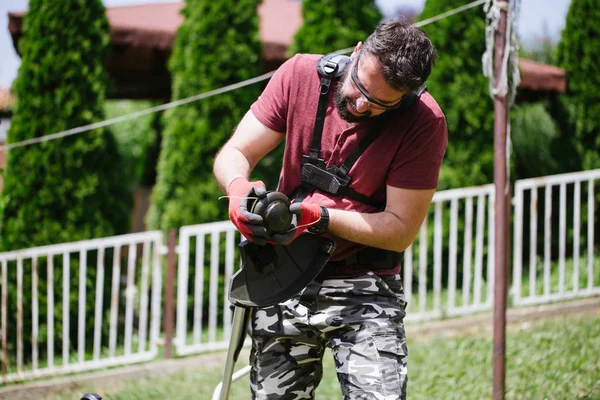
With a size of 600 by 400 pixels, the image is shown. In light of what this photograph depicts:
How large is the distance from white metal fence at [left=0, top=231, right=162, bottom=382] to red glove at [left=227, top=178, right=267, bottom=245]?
3.35m

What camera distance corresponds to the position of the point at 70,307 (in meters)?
5.77

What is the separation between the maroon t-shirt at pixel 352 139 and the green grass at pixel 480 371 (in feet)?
6.33

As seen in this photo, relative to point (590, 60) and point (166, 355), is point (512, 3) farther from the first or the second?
point (590, 60)

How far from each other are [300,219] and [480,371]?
8.42ft

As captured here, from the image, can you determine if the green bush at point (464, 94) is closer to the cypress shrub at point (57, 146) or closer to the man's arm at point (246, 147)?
the cypress shrub at point (57, 146)

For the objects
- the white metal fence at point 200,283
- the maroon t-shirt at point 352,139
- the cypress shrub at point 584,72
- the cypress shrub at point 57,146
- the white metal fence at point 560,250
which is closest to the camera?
the maroon t-shirt at point 352,139

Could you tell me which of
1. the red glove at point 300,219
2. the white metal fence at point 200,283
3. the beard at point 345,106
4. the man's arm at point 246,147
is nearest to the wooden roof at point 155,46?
the white metal fence at point 200,283

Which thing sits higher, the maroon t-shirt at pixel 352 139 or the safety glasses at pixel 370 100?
the safety glasses at pixel 370 100

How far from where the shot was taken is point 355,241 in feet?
7.20

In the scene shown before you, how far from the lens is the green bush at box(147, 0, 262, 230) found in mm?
6301

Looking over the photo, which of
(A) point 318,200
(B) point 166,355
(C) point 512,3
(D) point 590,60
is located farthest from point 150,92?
(A) point 318,200

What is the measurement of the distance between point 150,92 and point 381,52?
7497 mm

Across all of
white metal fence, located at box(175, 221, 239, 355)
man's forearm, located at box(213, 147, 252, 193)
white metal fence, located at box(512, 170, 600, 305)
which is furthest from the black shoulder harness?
white metal fence, located at box(512, 170, 600, 305)

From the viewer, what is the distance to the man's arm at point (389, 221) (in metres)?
2.16
